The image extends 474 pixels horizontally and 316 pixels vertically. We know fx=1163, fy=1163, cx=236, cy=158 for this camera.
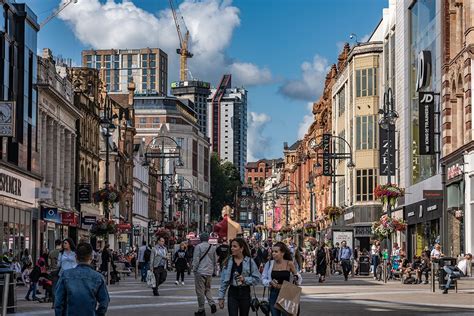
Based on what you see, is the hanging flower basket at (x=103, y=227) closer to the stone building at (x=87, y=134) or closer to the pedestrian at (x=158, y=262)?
the stone building at (x=87, y=134)

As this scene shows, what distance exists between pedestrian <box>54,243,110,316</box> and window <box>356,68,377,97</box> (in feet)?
244

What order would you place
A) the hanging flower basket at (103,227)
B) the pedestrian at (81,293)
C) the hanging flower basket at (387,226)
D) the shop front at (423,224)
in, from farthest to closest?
the hanging flower basket at (103,227)
the shop front at (423,224)
the hanging flower basket at (387,226)
the pedestrian at (81,293)

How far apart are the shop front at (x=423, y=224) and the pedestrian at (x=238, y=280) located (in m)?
38.6

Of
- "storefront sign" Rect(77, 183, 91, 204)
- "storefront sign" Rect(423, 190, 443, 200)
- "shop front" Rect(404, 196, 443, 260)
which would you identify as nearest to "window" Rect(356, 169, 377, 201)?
"shop front" Rect(404, 196, 443, 260)

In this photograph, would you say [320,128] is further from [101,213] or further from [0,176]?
[0,176]

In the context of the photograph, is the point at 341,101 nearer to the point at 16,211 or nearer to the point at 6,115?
the point at 16,211

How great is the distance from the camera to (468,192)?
160 feet

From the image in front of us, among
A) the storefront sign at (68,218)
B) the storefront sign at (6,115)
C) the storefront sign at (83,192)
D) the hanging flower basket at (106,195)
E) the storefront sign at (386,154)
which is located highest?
the storefront sign at (386,154)

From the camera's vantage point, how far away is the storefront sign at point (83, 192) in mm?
73750

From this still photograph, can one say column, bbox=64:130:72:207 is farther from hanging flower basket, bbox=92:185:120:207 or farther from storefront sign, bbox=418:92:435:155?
storefront sign, bbox=418:92:435:155

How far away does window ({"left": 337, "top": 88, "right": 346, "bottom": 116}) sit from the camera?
95438mm

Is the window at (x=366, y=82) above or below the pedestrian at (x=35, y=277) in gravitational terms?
above

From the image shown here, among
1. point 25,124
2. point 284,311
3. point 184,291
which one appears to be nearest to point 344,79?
point 25,124

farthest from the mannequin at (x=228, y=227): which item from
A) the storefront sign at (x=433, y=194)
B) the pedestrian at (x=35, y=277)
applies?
the storefront sign at (x=433, y=194)
